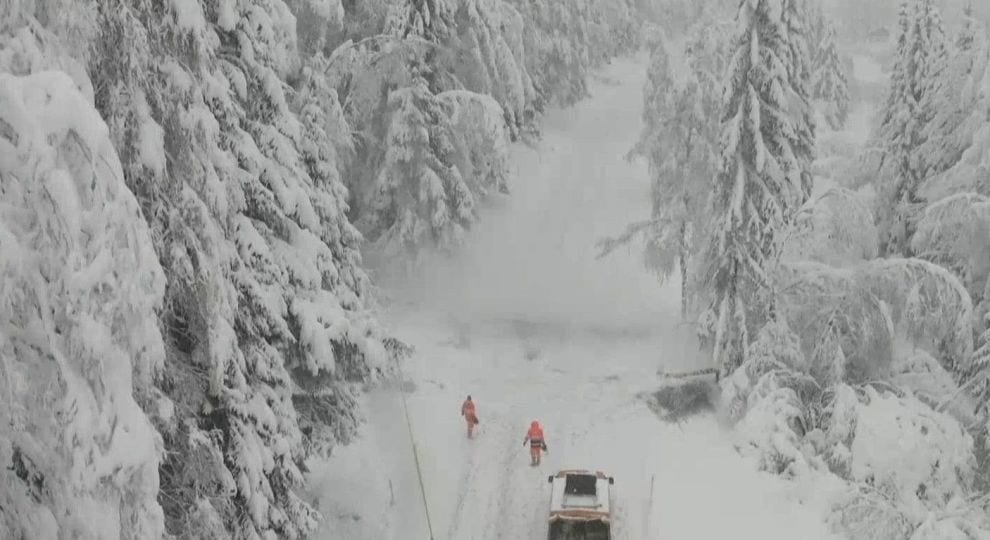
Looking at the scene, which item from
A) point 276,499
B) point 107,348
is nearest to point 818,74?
point 276,499

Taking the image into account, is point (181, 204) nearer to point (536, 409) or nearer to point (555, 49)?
point (536, 409)

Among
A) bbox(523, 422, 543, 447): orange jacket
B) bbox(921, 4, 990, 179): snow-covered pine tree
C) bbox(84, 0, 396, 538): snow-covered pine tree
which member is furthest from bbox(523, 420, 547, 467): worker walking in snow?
bbox(921, 4, 990, 179): snow-covered pine tree

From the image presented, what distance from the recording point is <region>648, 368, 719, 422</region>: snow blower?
73.6 ft

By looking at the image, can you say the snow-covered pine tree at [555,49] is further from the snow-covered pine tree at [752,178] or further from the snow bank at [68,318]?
the snow bank at [68,318]

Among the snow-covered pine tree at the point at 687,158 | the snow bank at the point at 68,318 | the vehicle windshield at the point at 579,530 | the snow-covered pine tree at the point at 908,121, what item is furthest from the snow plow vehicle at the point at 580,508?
the snow-covered pine tree at the point at 908,121

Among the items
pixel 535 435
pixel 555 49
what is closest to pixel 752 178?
pixel 535 435

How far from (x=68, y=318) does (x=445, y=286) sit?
23224mm

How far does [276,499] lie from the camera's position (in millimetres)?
12391

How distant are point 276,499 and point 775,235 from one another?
47.9ft

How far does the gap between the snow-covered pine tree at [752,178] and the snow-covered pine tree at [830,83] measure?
30416 millimetres

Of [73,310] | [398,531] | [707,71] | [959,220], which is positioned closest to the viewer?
[73,310]

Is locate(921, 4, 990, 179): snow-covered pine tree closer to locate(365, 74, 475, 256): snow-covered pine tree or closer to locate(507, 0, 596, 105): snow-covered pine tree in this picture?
locate(365, 74, 475, 256): snow-covered pine tree

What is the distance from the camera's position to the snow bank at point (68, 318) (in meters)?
5.97

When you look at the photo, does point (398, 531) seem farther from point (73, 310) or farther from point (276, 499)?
point (73, 310)
